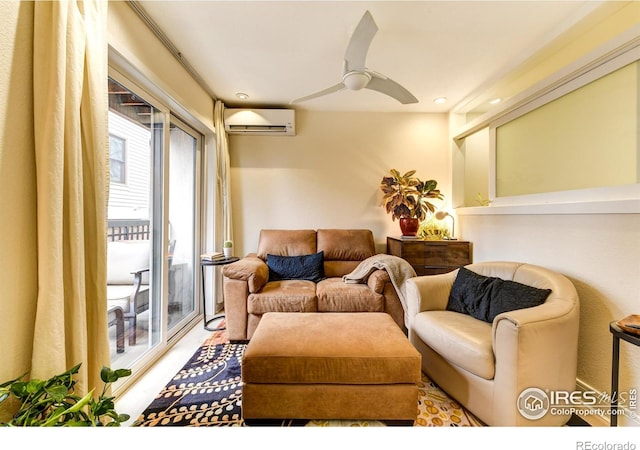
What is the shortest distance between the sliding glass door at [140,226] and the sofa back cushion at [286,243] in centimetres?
92

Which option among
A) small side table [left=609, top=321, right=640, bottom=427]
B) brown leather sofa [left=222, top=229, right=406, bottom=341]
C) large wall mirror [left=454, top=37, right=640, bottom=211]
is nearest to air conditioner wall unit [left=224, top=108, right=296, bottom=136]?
brown leather sofa [left=222, top=229, right=406, bottom=341]

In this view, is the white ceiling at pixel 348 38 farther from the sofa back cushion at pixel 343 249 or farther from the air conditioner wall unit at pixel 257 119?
the sofa back cushion at pixel 343 249

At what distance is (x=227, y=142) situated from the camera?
305cm

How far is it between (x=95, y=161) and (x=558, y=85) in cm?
306

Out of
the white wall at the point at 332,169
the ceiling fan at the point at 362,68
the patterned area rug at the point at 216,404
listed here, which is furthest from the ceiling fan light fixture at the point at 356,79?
the patterned area rug at the point at 216,404

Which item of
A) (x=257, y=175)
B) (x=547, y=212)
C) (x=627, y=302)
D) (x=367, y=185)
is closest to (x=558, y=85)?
(x=547, y=212)

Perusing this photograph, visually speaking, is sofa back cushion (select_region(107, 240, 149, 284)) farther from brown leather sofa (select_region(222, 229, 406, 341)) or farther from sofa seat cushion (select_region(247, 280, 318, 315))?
sofa seat cushion (select_region(247, 280, 318, 315))

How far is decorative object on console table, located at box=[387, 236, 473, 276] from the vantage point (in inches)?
105

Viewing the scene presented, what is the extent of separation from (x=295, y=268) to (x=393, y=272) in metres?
1.07

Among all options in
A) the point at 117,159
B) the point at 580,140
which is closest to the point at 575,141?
the point at 580,140

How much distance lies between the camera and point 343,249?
9.39ft

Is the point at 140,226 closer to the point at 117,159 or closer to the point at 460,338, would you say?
the point at 117,159

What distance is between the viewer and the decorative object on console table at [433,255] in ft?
8.71
